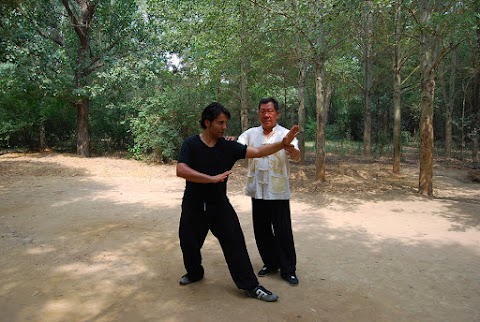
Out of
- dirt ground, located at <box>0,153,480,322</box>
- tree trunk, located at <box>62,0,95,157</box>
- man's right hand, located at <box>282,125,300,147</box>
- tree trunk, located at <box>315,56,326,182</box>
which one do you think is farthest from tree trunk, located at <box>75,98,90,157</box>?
man's right hand, located at <box>282,125,300,147</box>

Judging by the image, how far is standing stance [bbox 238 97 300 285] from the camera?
3.75 metres

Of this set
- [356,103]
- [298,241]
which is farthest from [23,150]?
[356,103]

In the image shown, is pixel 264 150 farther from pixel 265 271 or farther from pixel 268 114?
pixel 265 271

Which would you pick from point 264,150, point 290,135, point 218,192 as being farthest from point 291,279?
point 290,135

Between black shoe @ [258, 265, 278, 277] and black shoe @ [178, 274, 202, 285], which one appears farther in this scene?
black shoe @ [258, 265, 278, 277]

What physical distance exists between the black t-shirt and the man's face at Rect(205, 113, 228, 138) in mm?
112

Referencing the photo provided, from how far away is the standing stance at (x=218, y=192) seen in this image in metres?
3.28

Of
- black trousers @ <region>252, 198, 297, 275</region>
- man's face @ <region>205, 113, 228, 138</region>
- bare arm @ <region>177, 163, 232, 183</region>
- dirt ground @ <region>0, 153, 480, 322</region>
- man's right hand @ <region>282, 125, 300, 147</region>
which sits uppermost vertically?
man's face @ <region>205, 113, 228, 138</region>

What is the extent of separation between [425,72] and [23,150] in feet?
55.4

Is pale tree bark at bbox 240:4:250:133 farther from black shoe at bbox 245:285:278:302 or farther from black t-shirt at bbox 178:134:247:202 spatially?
black shoe at bbox 245:285:278:302

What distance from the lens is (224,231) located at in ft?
11.0

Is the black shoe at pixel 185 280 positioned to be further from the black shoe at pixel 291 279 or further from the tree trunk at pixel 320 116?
the tree trunk at pixel 320 116

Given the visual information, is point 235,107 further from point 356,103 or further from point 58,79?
point 356,103

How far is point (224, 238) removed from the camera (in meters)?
3.38
